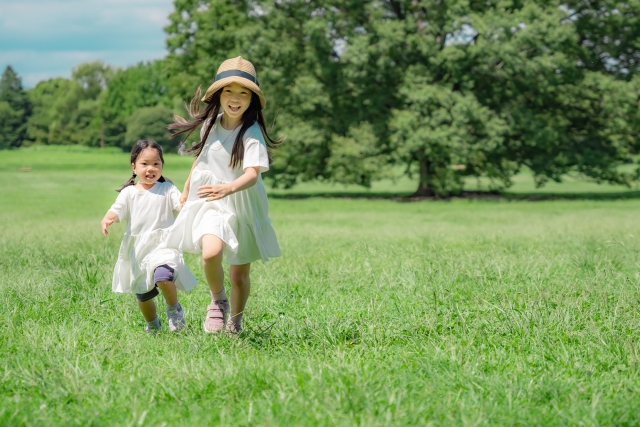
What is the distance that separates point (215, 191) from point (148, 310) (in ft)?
3.64

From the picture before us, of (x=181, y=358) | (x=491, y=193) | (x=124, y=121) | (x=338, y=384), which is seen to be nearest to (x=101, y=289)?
(x=181, y=358)

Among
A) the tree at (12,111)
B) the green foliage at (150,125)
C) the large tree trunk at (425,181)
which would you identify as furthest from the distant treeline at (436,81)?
the tree at (12,111)

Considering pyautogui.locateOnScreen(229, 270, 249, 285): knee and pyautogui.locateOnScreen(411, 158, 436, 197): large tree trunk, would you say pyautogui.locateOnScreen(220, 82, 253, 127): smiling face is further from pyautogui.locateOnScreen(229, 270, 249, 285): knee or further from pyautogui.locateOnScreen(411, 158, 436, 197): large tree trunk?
pyautogui.locateOnScreen(411, 158, 436, 197): large tree trunk

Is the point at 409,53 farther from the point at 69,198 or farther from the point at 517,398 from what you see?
the point at 517,398

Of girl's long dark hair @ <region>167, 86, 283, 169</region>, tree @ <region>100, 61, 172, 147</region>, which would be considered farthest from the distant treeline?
tree @ <region>100, 61, 172, 147</region>

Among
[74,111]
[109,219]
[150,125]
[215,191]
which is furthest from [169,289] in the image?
[74,111]

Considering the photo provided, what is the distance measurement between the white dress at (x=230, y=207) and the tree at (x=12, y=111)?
93639 millimetres

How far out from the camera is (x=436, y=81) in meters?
27.8

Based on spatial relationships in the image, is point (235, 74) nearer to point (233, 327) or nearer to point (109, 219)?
point (109, 219)

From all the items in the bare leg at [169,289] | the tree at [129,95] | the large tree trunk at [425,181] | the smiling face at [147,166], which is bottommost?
the large tree trunk at [425,181]

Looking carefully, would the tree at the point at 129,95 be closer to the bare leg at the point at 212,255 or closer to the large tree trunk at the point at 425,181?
the large tree trunk at the point at 425,181

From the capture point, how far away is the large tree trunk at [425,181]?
28344 millimetres

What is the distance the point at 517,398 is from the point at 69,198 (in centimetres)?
2759

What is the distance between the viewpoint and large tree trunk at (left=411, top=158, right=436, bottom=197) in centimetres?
2834
